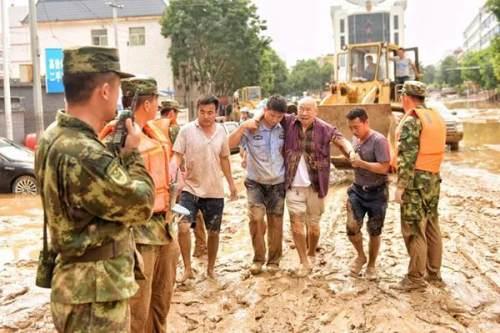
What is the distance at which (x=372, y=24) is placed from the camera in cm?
5169

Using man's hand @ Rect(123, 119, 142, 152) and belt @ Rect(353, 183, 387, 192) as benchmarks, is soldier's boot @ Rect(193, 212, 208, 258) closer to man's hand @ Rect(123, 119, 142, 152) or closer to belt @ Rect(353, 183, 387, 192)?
belt @ Rect(353, 183, 387, 192)

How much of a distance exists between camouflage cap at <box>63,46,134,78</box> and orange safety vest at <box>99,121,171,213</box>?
55.2 inches

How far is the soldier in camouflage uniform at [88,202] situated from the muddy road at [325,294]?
2.45 m

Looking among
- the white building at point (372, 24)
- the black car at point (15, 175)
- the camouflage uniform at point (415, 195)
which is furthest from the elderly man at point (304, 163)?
the white building at point (372, 24)

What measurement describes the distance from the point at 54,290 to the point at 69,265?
0.40 ft

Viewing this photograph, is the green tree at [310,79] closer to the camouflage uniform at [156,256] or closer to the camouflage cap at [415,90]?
the camouflage cap at [415,90]

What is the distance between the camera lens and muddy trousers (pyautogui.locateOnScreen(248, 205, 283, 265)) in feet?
19.8

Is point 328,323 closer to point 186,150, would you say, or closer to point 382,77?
point 186,150

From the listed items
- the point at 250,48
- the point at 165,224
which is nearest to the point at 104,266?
the point at 165,224

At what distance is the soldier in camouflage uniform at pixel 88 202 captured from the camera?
2367mm

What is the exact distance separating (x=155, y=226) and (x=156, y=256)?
7.8 inches

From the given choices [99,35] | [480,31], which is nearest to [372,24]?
[99,35]

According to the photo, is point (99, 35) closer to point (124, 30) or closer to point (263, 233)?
point (124, 30)

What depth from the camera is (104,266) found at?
8.13 ft
